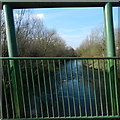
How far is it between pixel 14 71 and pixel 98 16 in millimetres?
1505

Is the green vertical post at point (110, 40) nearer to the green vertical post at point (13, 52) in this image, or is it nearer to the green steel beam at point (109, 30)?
the green steel beam at point (109, 30)

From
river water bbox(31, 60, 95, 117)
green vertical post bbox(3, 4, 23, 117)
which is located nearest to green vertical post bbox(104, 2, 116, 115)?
river water bbox(31, 60, 95, 117)

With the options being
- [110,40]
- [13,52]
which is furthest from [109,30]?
[13,52]

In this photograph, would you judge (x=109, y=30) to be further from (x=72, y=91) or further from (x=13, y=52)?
(x=13, y=52)

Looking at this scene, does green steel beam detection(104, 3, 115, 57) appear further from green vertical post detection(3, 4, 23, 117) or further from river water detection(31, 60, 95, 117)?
green vertical post detection(3, 4, 23, 117)

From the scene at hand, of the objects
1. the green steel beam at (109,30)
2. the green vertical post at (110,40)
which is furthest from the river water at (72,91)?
the green steel beam at (109,30)

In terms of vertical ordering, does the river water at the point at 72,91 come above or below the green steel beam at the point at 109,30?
below

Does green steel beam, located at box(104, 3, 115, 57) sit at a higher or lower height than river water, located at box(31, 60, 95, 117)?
higher

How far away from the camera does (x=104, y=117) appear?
7.30 ft

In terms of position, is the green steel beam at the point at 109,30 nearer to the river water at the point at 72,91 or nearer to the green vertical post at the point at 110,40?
the green vertical post at the point at 110,40

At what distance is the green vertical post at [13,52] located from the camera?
216 centimetres

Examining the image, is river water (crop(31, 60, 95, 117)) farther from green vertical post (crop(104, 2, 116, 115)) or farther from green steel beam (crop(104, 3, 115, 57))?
green steel beam (crop(104, 3, 115, 57))

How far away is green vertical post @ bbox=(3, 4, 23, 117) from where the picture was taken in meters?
2.16

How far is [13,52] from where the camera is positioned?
7.16ft
